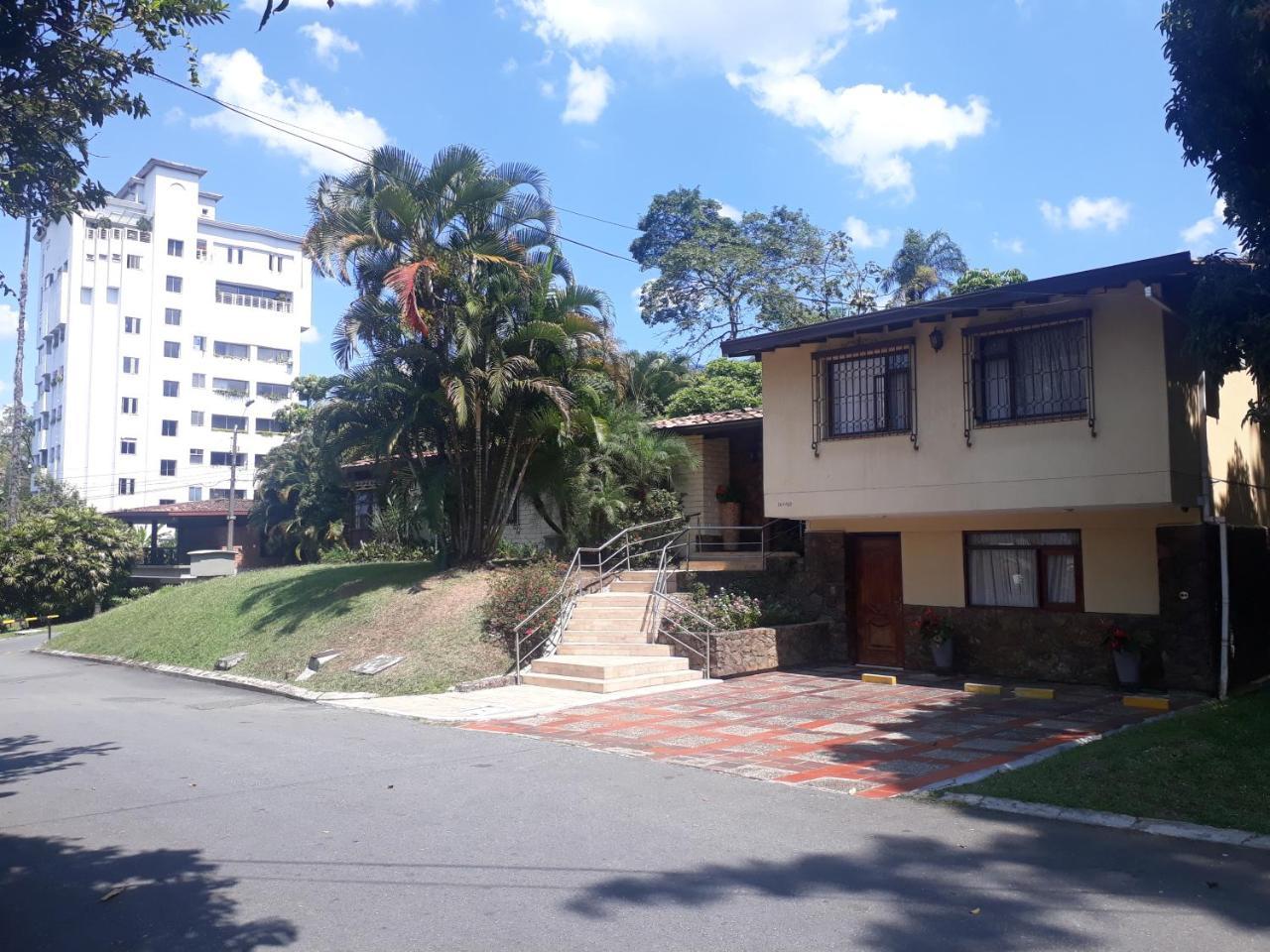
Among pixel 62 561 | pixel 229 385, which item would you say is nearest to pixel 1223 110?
pixel 62 561

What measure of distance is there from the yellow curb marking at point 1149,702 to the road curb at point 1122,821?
570 cm

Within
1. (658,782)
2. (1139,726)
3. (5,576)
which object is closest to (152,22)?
(658,782)

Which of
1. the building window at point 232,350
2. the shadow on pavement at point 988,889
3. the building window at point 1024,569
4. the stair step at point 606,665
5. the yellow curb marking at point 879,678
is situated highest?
the building window at point 232,350

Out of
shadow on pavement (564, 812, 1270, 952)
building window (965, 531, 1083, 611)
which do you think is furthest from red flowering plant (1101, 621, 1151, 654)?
shadow on pavement (564, 812, 1270, 952)

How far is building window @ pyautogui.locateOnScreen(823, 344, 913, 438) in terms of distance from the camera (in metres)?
15.6

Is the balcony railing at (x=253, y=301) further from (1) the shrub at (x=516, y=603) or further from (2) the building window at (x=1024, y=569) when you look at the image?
(2) the building window at (x=1024, y=569)

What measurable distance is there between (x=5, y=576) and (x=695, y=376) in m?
23.5

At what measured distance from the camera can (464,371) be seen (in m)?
19.3

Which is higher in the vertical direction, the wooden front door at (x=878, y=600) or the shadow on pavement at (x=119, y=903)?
the wooden front door at (x=878, y=600)

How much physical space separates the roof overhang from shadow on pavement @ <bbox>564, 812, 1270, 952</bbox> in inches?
317

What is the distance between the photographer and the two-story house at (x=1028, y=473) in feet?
43.6

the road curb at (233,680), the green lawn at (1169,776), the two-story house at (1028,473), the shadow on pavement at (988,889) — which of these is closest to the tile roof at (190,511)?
the road curb at (233,680)

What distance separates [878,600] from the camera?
17.6m

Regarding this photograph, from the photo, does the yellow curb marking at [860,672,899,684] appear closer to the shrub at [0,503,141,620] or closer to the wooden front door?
the wooden front door
